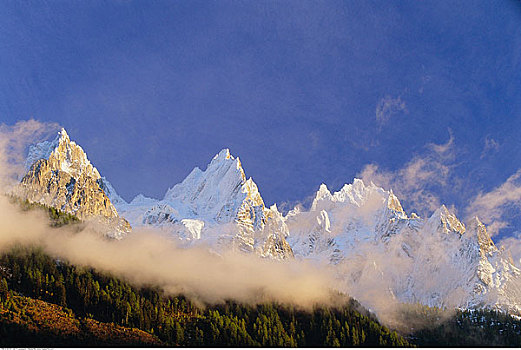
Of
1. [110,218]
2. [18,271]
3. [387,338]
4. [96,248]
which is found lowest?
[387,338]

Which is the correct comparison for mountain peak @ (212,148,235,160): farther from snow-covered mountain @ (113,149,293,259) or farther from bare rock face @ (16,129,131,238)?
bare rock face @ (16,129,131,238)

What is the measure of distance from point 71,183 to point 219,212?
161ft

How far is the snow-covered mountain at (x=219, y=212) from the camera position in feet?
339

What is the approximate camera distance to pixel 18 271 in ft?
83.0

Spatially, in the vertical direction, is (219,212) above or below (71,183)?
above

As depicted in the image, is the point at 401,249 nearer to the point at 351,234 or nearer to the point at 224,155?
the point at 351,234

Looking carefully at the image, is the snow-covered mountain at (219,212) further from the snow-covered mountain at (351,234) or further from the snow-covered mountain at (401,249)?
the snow-covered mountain at (401,249)

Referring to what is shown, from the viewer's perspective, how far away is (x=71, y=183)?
73.3 meters

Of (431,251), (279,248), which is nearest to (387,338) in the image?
(279,248)

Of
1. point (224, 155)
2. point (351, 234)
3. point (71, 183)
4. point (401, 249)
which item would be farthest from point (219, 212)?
point (401, 249)

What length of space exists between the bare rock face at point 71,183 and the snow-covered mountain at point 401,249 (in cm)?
6709

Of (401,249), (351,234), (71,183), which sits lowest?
(71,183)

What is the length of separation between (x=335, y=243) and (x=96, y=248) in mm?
122190

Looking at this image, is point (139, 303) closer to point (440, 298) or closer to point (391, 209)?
point (440, 298)
